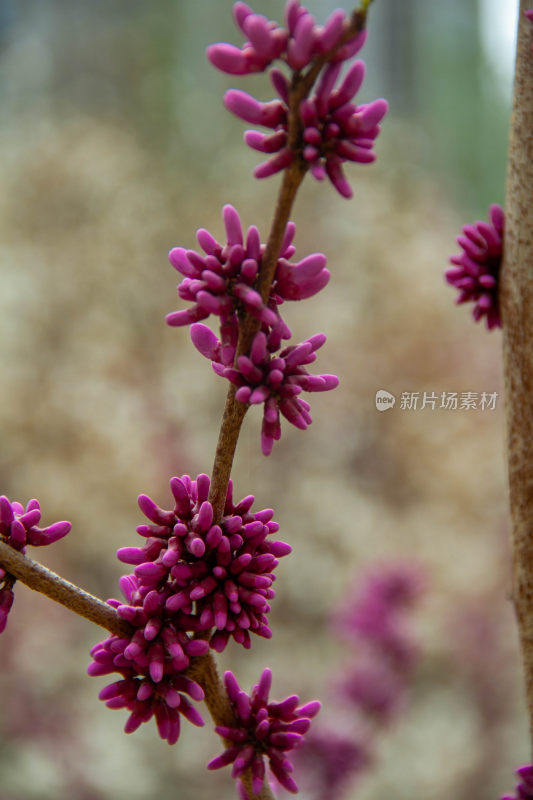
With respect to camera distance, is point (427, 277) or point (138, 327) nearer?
point (138, 327)

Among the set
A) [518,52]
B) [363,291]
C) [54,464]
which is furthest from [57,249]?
[518,52]

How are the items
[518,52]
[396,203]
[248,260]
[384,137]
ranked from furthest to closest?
1. [384,137]
2. [396,203]
3. [518,52]
4. [248,260]

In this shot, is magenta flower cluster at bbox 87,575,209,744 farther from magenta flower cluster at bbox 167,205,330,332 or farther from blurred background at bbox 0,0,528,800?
blurred background at bbox 0,0,528,800

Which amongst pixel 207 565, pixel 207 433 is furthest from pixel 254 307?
pixel 207 433

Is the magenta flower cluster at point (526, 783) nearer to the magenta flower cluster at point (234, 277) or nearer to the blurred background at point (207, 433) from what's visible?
the magenta flower cluster at point (234, 277)

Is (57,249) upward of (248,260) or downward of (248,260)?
upward

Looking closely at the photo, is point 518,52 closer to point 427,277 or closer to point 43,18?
point 427,277

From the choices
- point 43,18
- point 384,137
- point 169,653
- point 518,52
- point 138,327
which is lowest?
point 169,653
